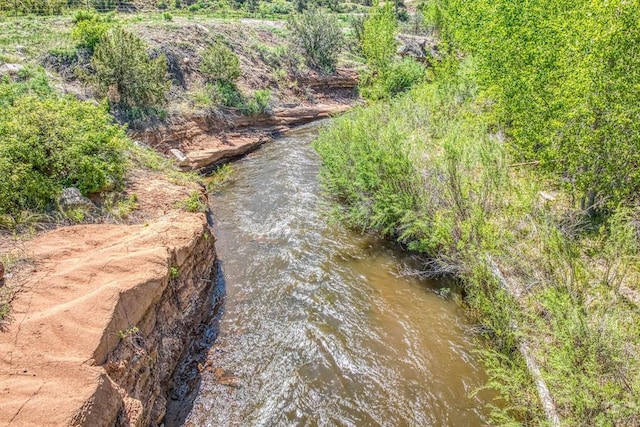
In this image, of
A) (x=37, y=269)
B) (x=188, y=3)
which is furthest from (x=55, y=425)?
(x=188, y=3)

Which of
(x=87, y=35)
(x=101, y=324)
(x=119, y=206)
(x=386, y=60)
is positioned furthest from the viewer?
(x=386, y=60)

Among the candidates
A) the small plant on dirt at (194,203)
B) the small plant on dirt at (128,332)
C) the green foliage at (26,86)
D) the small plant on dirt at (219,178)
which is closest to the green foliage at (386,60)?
the small plant on dirt at (219,178)

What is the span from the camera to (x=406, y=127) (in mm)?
11641

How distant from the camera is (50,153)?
287 inches

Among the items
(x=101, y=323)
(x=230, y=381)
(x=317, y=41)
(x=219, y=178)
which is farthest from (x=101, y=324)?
(x=317, y=41)

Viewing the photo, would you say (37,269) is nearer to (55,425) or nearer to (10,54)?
(55,425)

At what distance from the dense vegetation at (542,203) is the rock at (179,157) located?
6.10 meters

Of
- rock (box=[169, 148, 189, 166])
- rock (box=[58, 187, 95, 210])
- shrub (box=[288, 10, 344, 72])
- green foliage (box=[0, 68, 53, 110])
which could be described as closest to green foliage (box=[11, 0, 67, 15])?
green foliage (box=[0, 68, 53, 110])

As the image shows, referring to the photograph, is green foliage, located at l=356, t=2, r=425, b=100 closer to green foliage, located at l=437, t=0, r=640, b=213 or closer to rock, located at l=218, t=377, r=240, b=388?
green foliage, located at l=437, t=0, r=640, b=213

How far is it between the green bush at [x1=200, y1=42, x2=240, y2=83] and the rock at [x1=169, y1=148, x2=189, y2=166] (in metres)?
6.41

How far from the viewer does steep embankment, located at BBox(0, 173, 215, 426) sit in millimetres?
3643

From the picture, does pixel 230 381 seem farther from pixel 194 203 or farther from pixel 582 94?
pixel 582 94

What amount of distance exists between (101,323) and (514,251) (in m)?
6.38

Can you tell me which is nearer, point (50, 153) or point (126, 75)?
point (50, 153)
